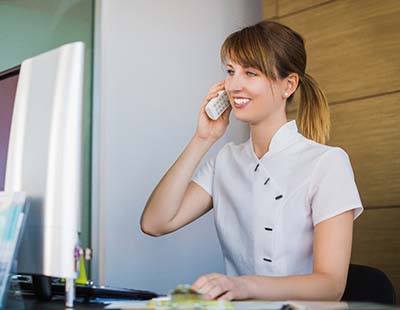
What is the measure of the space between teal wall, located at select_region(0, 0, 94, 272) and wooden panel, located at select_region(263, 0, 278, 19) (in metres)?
0.85

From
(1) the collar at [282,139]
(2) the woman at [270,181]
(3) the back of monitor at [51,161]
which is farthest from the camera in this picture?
(1) the collar at [282,139]

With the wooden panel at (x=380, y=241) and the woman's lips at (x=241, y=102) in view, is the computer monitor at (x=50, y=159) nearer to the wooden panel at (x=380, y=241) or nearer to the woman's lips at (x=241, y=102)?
the woman's lips at (x=241, y=102)

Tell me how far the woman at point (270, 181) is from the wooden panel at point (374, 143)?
0.71 m

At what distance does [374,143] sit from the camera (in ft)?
8.88

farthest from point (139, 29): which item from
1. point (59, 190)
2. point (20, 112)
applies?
point (59, 190)

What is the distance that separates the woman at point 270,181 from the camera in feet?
5.28

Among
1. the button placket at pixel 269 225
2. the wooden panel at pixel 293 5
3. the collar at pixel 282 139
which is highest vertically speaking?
the wooden panel at pixel 293 5

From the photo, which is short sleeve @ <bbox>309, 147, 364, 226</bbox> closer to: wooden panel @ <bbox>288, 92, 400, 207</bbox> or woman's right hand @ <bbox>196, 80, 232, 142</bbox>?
woman's right hand @ <bbox>196, 80, 232, 142</bbox>

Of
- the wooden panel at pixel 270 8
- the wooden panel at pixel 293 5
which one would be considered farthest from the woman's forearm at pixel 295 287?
the wooden panel at pixel 270 8

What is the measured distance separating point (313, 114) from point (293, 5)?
1233 mm

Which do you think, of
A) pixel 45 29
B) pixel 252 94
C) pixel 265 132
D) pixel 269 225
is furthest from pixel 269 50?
pixel 45 29

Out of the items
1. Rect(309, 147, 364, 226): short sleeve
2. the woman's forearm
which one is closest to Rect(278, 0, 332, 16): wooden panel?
Rect(309, 147, 364, 226): short sleeve

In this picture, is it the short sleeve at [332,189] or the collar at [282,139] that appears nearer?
the short sleeve at [332,189]

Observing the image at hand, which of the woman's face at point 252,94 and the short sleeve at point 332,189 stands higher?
the woman's face at point 252,94
